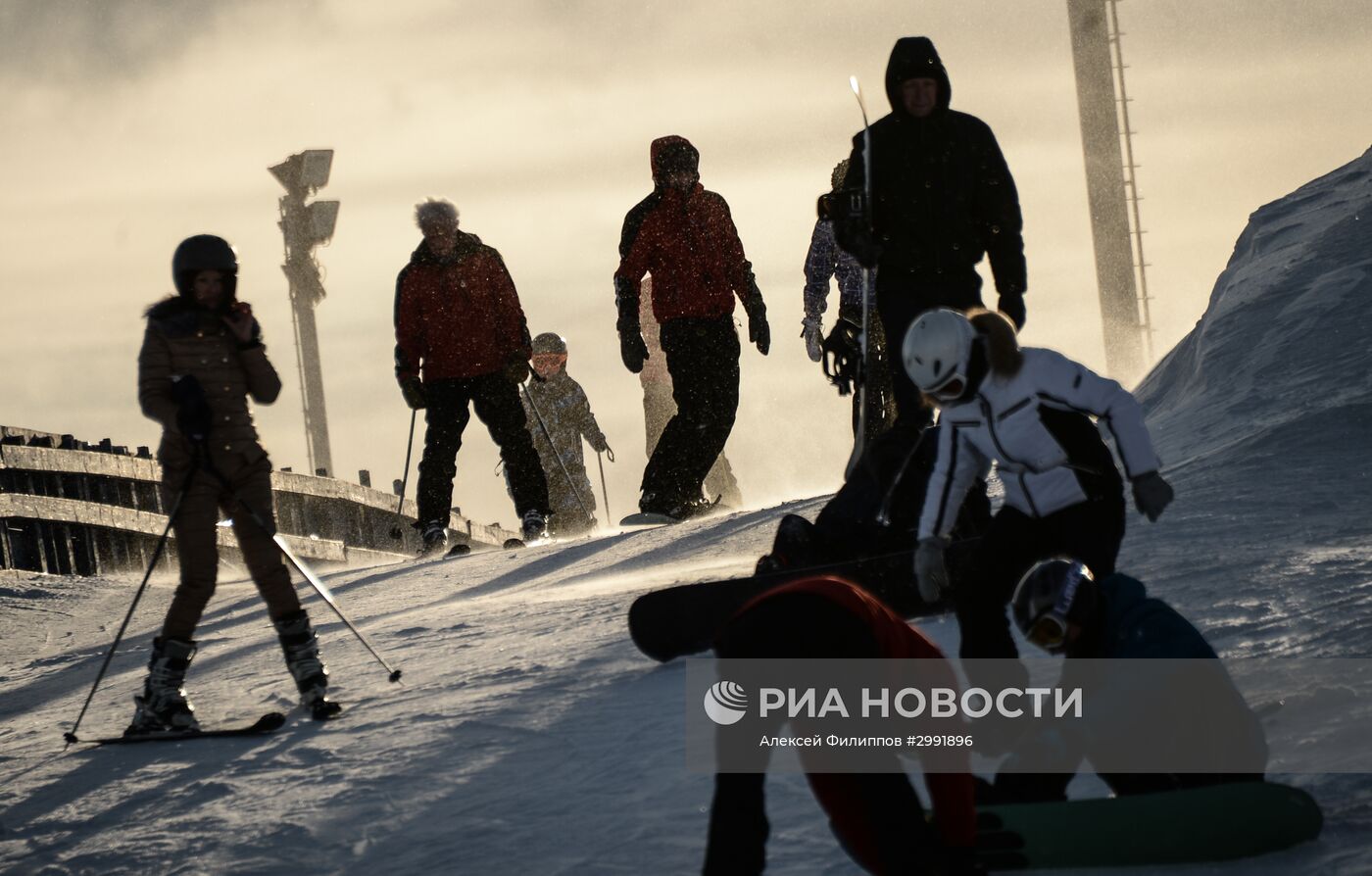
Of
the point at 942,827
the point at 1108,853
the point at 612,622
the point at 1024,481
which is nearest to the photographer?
the point at 942,827

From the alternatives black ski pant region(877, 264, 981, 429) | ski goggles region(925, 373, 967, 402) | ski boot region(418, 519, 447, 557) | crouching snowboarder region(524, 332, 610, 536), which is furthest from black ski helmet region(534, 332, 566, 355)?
ski goggles region(925, 373, 967, 402)

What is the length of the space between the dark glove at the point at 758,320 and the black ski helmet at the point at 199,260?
5.08 meters

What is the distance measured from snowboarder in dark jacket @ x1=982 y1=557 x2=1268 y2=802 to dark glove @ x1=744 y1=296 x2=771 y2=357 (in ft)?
22.5

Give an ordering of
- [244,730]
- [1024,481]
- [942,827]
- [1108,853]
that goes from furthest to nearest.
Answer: [244,730]
[1024,481]
[1108,853]
[942,827]

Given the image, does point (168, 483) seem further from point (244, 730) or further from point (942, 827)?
point (942, 827)

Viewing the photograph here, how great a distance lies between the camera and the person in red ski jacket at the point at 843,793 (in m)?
2.91

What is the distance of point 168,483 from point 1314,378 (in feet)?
21.7

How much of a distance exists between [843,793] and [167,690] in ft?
12.3

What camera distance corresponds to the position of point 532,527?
1176cm

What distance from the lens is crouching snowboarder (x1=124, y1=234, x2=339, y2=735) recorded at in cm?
596

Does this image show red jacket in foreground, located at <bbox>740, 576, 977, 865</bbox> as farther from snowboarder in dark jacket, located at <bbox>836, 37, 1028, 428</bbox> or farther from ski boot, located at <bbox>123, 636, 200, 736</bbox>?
ski boot, located at <bbox>123, 636, 200, 736</bbox>

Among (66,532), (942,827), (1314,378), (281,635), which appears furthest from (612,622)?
(66,532)

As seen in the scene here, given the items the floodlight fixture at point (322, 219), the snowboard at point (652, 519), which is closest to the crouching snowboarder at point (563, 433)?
the snowboard at point (652, 519)

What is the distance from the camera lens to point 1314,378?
9.71 m
